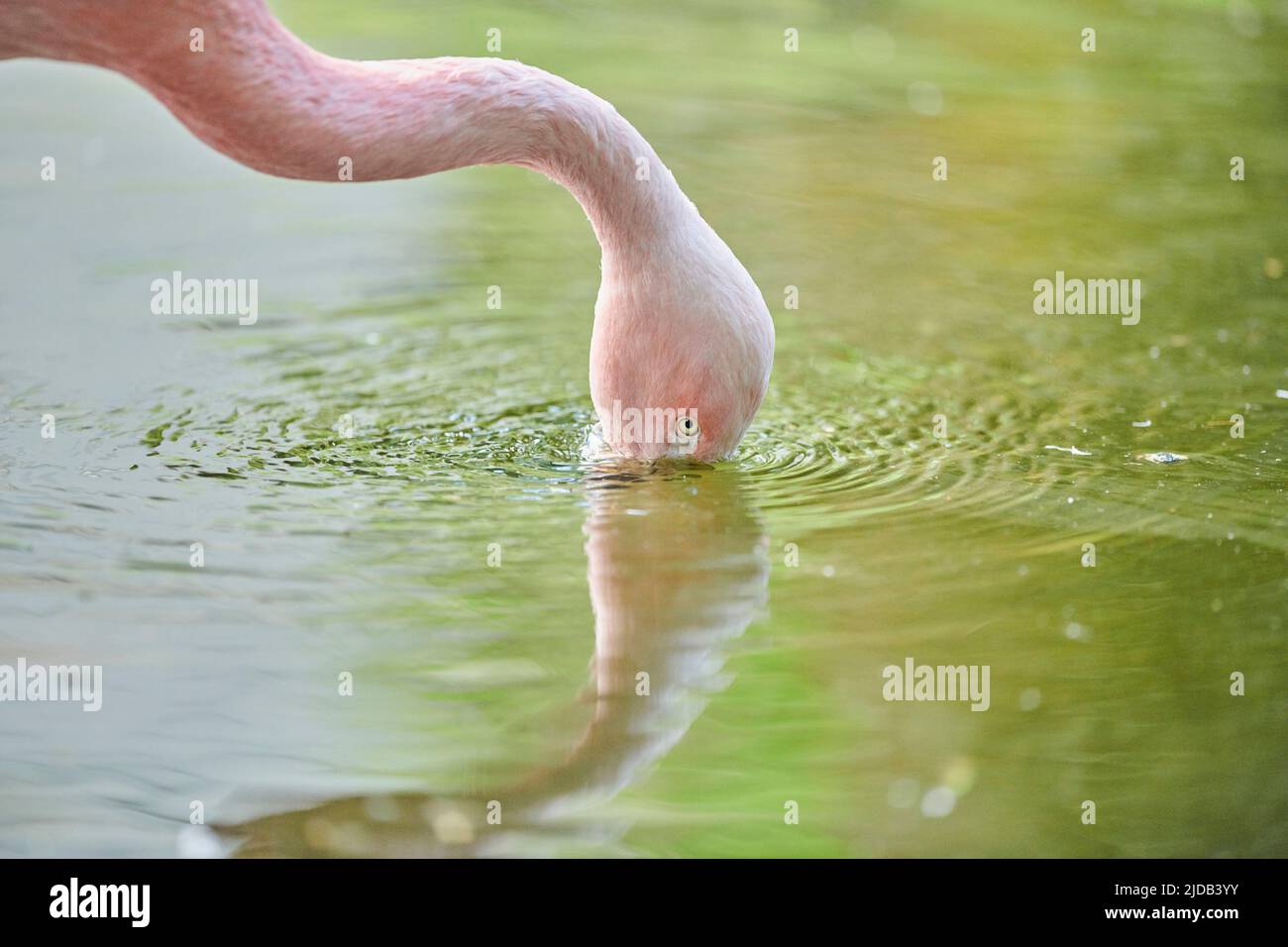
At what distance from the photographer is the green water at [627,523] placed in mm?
2809

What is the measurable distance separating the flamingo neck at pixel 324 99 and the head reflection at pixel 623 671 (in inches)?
28.9

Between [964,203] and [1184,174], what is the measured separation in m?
1.04

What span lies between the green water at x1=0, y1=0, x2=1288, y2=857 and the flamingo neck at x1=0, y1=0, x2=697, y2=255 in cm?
83

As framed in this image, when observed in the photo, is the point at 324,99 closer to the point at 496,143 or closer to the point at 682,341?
the point at 496,143

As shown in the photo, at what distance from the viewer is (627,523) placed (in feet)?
12.3

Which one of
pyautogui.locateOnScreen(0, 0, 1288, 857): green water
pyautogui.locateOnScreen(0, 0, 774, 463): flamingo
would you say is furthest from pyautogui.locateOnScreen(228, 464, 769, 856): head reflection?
pyautogui.locateOnScreen(0, 0, 774, 463): flamingo

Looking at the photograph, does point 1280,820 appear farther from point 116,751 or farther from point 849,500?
point 116,751

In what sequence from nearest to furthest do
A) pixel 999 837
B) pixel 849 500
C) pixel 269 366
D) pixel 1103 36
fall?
pixel 999 837
pixel 849 500
pixel 269 366
pixel 1103 36

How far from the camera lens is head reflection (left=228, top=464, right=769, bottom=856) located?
103 inches

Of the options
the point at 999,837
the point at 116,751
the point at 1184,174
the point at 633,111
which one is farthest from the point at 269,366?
the point at 1184,174

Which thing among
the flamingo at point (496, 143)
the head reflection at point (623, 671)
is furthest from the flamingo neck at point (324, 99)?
the head reflection at point (623, 671)

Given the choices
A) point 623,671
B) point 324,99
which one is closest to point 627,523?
point 623,671

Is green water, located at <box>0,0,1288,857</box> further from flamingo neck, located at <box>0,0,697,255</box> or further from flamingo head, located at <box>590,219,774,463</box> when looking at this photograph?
flamingo neck, located at <box>0,0,697,255</box>

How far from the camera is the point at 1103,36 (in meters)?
9.11
